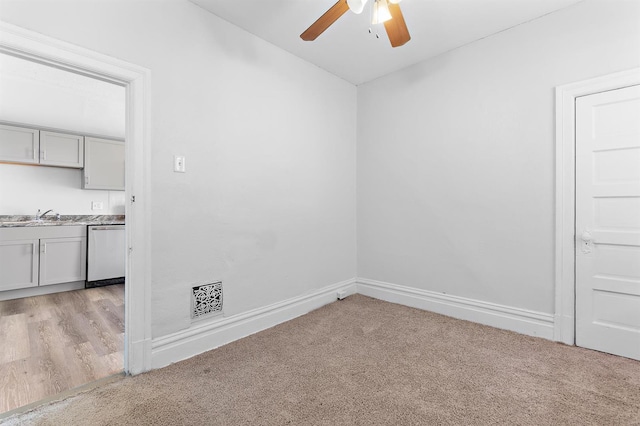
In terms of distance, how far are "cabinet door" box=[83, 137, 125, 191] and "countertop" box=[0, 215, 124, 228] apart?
49cm

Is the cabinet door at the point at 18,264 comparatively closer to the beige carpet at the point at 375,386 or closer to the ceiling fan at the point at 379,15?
the beige carpet at the point at 375,386

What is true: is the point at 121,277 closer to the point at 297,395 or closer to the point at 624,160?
the point at 297,395

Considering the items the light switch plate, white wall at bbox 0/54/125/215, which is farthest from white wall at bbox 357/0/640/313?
Answer: white wall at bbox 0/54/125/215

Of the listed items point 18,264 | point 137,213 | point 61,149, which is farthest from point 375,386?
point 61,149

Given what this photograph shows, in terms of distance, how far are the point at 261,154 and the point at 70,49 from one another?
1.35 meters

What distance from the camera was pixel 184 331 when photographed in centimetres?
209

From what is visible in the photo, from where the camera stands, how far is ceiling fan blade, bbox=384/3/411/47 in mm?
1662

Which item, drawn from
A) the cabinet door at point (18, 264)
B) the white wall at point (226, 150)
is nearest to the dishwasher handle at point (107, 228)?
the cabinet door at point (18, 264)

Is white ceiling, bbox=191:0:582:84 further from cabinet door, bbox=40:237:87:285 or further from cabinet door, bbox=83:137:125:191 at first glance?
cabinet door, bbox=40:237:87:285

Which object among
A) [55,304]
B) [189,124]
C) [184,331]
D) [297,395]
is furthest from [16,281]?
[297,395]

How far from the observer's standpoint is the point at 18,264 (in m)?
3.62

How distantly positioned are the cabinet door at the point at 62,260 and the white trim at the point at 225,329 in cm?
304

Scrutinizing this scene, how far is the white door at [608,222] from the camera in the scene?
2.01 meters

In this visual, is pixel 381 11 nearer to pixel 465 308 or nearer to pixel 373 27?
pixel 373 27
